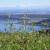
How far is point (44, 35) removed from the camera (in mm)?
5496

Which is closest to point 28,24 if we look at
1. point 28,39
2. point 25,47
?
point 28,39

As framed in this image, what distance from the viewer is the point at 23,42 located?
4754 mm

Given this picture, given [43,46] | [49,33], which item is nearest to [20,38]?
[43,46]

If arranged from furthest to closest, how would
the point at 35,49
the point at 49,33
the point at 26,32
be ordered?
the point at 49,33 → the point at 26,32 → the point at 35,49

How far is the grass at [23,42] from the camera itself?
4570mm

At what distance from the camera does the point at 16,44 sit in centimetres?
467

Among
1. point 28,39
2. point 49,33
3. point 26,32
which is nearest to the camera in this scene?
point 28,39

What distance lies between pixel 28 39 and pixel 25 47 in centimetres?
34

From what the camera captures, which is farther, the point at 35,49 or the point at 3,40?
the point at 3,40

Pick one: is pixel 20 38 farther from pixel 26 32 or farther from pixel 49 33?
pixel 49 33

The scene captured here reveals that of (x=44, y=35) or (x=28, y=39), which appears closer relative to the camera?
(x=28, y=39)

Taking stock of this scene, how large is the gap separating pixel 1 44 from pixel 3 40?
0.68ft

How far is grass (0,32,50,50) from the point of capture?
15.0ft

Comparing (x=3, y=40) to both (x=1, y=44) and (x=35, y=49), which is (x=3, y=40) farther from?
(x=35, y=49)
